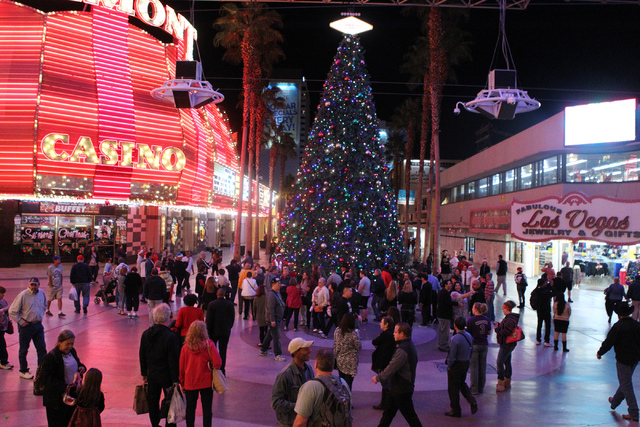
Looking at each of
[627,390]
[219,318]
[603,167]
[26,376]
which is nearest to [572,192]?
[603,167]

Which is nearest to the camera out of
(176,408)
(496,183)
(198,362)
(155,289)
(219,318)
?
(176,408)

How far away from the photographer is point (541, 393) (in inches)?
345

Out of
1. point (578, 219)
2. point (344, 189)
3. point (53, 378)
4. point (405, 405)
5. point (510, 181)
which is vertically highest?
point (510, 181)

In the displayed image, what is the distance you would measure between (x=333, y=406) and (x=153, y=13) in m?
28.7

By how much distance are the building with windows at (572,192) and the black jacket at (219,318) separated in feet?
54.2

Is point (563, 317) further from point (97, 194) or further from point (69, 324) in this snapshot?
point (97, 194)

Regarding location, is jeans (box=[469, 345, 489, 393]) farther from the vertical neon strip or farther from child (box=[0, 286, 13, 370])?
the vertical neon strip

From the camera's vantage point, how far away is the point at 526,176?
30.4m

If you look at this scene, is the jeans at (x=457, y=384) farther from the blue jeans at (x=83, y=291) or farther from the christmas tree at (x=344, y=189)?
the christmas tree at (x=344, y=189)

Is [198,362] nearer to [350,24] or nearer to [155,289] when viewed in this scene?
[155,289]

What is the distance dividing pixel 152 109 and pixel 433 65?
50.5ft

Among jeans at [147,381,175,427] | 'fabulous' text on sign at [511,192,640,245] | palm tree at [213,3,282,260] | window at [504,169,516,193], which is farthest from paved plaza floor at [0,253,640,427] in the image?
window at [504,169,516,193]

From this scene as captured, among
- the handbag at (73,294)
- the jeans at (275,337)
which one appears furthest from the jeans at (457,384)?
the handbag at (73,294)

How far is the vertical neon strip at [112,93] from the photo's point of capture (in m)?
24.3
